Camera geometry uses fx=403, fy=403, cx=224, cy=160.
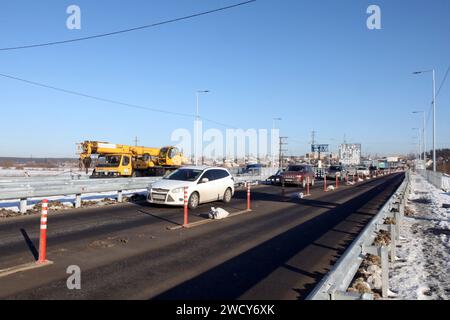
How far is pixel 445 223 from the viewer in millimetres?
12977

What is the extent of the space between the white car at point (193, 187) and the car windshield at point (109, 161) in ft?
45.0

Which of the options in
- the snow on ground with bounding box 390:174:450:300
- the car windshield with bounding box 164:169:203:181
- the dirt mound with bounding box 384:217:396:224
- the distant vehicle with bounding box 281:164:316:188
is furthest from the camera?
the distant vehicle with bounding box 281:164:316:188

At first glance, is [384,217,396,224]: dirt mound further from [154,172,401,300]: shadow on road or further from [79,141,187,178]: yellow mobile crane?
[79,141,187,178]: yellow mobile crane

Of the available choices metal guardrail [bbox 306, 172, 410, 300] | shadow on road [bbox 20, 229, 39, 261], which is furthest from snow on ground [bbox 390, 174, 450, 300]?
shadow on road [bbox 20, 229, 39, 261]

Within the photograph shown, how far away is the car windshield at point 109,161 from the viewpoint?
28786mm

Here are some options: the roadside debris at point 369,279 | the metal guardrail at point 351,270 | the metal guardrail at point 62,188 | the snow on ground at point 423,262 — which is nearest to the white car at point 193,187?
the metal guardrail at point 62,188

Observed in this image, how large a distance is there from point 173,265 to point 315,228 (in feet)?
18.5

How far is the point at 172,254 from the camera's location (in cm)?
800

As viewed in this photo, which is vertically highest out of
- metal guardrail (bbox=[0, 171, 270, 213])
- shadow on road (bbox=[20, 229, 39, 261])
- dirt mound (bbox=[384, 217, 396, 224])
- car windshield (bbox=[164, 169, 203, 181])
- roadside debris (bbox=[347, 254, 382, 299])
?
car windshield (bbox=[164, 169, 203, 181])

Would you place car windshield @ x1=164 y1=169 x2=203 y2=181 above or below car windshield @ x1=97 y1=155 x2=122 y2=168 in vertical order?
below

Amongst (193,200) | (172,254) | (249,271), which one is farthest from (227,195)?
(249,271)

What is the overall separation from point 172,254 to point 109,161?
2236cm

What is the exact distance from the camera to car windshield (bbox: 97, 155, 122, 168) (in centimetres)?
2879

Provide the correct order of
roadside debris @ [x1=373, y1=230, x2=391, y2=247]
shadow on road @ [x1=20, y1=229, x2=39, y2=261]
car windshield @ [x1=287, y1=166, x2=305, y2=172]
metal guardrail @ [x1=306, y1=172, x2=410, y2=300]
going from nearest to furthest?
metal guardrail @ [x1=306, y1=172, x2=410, y2=300], shadow on road @ [x1=20, y1=229, x2=39, y2=261], roadside debris @ [x1=373, y1=230, x2=391, y2=247], car windshield @ [x1=287, y1=166, x2=305, y2=172]
